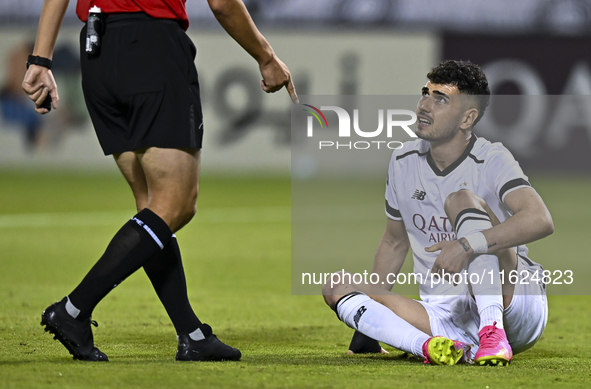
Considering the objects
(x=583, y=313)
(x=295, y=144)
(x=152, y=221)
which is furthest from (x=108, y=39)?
(x=583, y=313)

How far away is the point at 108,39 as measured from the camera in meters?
2.54

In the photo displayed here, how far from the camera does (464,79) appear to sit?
2883 millimetres

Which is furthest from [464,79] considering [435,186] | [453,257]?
[453,257]

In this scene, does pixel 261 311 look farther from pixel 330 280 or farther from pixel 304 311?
pixel 330 280

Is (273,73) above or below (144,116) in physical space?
above

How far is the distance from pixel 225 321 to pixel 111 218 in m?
5.31

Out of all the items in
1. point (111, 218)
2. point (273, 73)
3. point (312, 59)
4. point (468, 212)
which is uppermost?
point (312, 59)

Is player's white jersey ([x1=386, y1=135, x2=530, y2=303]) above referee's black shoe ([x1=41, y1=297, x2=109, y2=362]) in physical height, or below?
above

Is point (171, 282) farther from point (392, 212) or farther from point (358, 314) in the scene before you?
point (392, 212)

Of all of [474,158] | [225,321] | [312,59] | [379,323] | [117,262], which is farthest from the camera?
[312,59]

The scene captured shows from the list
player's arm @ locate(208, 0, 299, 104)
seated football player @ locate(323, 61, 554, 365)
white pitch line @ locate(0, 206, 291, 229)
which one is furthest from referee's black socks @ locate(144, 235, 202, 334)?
white pitch line @ locate(0, 206, 291, 229)

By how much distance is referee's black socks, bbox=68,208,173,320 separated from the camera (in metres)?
2.42

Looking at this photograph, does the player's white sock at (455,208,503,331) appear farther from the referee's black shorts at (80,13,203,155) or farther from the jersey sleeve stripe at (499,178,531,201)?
the referee's black shorts at (80,13,203,155)

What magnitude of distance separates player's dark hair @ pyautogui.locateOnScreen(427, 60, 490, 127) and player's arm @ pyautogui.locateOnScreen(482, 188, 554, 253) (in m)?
0.39
